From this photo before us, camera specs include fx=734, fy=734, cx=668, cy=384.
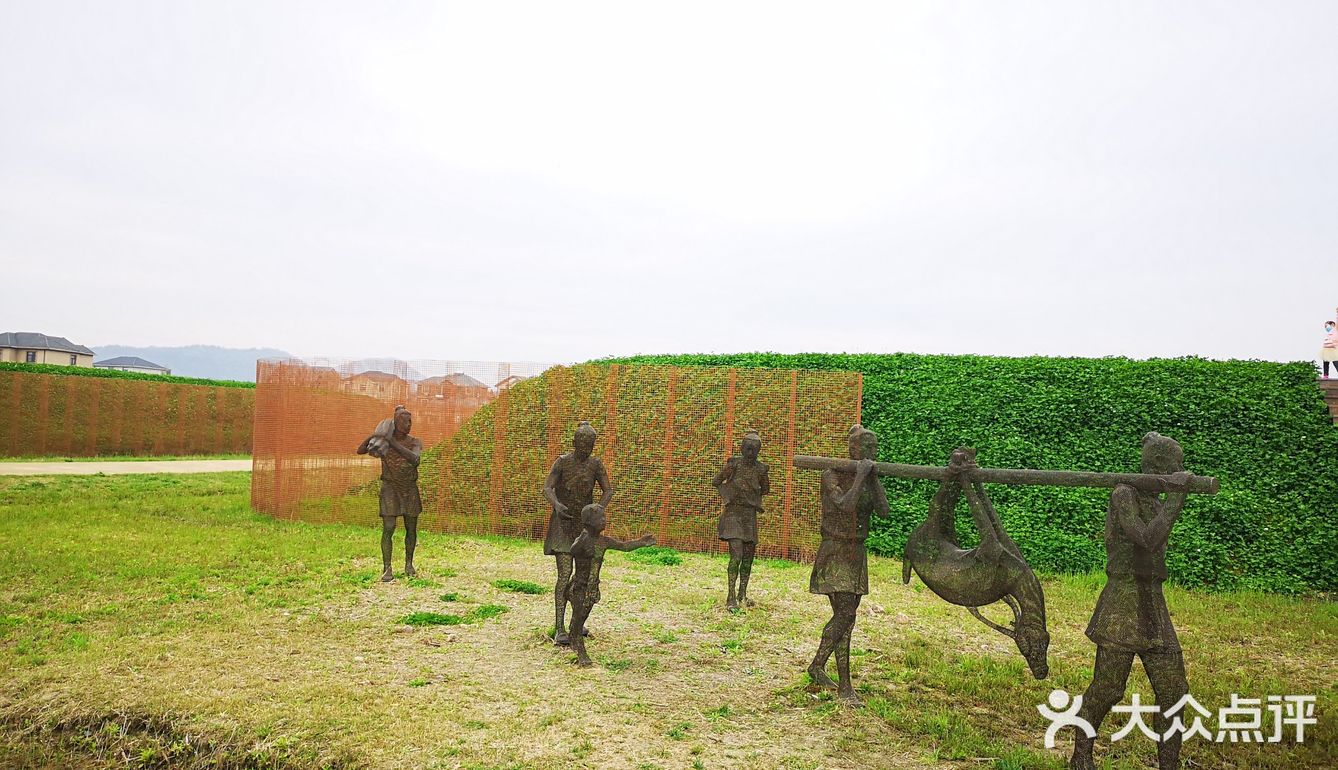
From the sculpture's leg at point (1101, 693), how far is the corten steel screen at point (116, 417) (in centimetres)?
2322

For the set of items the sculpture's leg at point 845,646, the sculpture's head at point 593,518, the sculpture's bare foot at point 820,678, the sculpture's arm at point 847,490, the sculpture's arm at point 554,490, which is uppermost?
the sculpture's arm at point 847,490

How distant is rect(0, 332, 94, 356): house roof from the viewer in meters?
53.6

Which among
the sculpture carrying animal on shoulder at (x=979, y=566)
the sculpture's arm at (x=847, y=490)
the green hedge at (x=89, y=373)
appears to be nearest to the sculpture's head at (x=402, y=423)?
the sculpture's arm at (x=847, y=490)

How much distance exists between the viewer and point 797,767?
4.33m

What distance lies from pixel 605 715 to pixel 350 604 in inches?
162

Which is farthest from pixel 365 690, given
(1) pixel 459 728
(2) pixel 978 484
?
(2) pixel 978 484

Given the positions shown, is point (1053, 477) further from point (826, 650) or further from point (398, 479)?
point (398, 479)

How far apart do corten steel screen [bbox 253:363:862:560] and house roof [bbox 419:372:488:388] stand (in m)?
0.36

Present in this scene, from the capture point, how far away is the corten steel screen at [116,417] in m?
22.3

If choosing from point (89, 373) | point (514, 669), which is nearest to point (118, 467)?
point (89, 373)

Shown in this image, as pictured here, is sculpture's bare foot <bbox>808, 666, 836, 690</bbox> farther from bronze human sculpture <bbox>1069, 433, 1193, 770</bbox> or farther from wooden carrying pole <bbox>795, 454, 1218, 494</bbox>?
bronze human sculpture <bbox>1069, 433, 1193, 770</bbox>

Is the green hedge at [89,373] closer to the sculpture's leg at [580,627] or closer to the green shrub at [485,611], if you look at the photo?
the green shrub at [485,611]

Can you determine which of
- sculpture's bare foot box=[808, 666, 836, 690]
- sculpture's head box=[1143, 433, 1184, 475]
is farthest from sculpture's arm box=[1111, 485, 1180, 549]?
sculpture's bare foot box=[808, 666, 836, 690]

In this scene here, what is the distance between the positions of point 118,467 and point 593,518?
20336mm
